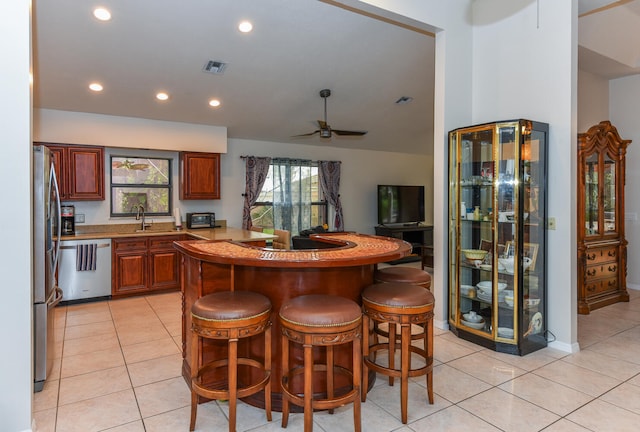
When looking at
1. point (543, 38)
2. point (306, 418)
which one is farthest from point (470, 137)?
point (306, 418)

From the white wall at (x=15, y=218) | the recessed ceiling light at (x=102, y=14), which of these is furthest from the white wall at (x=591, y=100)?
the white wall at (x=15, y=218)

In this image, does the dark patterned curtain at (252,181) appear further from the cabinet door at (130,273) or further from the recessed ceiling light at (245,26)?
the recessed ceiling light at (245,26)

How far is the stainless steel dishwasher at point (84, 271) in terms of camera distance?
493cm

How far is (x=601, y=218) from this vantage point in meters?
4.84

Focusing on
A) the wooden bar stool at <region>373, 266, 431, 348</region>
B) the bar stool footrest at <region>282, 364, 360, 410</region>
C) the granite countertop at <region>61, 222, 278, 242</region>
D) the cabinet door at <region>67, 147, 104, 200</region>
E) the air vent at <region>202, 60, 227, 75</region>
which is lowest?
the bar stool footrest at <region>282, 364, 360, 410</region>

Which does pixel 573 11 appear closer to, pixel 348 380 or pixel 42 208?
pixel 348 380

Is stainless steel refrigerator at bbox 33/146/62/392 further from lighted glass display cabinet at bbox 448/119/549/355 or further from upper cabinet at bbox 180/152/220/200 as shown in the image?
lighted glass display cabinet at bbox 448/119/549/355

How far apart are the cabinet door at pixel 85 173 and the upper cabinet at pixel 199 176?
113 cm

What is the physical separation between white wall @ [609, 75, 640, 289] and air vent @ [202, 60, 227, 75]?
18.8 feet

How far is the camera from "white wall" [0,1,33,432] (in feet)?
6.66

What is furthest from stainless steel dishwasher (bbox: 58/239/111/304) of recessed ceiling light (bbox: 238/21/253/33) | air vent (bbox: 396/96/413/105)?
air vent (bbox: 396/96/413/105)

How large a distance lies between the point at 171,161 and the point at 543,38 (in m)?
5.38

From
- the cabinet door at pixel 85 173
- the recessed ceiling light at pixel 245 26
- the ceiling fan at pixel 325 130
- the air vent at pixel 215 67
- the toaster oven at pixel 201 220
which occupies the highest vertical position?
the recessed ceiling light at pixel 245 26

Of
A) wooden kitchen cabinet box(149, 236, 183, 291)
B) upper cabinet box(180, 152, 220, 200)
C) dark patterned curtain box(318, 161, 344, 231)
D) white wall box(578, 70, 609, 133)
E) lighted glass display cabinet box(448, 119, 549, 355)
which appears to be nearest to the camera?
lighted glass display cabinet box(448, 119, 549, 355)
